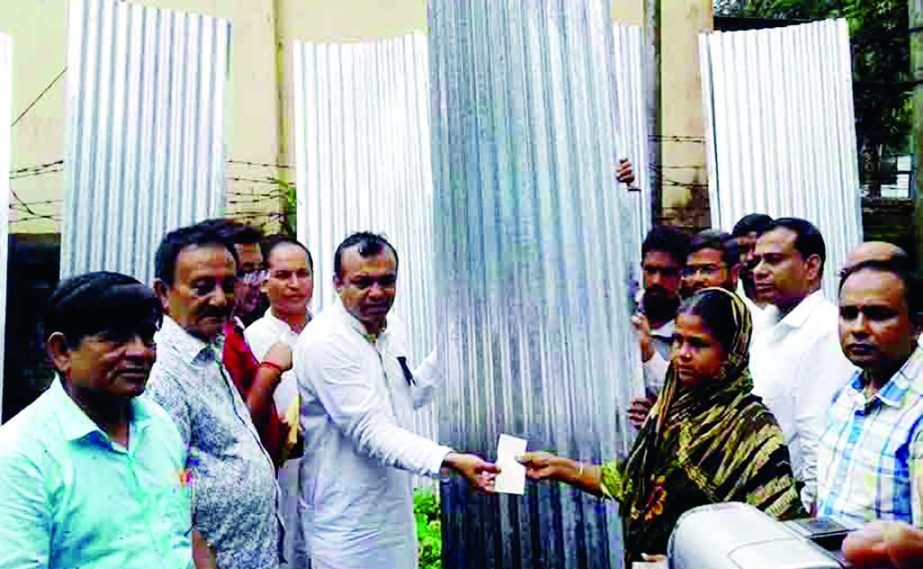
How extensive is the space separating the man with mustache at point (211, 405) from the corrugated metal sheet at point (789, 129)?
3.97m

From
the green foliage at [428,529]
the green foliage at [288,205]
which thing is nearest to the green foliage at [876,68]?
the green foliage at [288,205]

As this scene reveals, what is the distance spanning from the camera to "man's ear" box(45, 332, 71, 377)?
191cm

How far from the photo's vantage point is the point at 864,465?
209 cm

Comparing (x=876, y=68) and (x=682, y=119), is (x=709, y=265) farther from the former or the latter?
(x=876, y=68)

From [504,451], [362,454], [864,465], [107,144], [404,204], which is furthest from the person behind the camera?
[404,204]

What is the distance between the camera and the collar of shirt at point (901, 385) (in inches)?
82.7

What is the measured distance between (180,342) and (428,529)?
3286 mm

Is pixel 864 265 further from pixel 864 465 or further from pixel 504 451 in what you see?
pixel 504 451

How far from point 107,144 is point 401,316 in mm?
2002

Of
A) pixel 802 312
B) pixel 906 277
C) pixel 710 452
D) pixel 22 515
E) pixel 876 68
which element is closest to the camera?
pixel 22 515

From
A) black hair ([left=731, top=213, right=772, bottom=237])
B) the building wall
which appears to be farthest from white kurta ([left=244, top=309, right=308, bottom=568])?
the building wall

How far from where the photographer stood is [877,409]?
7.04 ft

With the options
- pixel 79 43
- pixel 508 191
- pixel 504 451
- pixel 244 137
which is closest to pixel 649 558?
pixel 504 451

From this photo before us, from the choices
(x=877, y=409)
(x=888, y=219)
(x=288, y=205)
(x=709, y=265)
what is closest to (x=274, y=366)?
(x=709, y=265)
